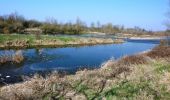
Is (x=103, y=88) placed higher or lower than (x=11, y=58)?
higher

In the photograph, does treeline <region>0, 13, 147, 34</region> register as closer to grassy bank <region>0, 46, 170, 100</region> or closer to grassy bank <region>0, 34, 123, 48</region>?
grassy bank <region>0, 34, 123, 48</region>

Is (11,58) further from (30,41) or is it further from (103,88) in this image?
(30,41)

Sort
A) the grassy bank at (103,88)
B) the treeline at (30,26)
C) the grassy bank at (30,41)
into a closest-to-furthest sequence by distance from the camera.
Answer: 1. the grassy bank at (103,88)
2. the grassy bank at (30,41)
3. the treeline at (30,26)

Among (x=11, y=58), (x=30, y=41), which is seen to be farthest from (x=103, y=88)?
(x=30, y=41)

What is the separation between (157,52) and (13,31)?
171ft

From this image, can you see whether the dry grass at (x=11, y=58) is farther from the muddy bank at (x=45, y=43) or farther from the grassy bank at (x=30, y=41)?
the grassy bank at (x=30, y=41)

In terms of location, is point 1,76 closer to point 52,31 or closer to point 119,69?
point 119,69

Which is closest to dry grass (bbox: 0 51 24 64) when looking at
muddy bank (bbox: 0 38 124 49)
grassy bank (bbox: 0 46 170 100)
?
muddy bank (bbox: 0 38 124 49)

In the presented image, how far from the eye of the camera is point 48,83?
13.2 m

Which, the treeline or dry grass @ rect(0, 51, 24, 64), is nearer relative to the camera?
dry grass @ rect(0, 51, 24, 64)

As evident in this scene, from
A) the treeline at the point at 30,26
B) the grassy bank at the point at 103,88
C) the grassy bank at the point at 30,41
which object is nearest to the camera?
the grassy bank at the point at 103,88

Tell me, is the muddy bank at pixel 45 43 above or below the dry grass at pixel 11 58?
below

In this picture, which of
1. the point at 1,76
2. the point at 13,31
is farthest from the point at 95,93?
the point at 13,31

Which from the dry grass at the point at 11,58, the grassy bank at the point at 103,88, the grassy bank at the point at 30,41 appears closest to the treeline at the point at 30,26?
the grassy bank at the point at 30,41
